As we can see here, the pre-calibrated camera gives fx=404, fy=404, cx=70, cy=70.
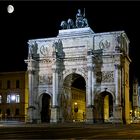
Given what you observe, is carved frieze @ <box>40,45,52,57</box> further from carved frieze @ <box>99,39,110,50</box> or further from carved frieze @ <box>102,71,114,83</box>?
carved frieze @ <box>102,71,114,83</box>

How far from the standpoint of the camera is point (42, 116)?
6044 cm

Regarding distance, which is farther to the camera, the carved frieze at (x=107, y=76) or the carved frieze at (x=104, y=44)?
the carved frieze at (x=104, y=44)

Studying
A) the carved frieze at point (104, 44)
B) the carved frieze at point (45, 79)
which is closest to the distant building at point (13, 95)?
the carved frieze at point (45, 79)

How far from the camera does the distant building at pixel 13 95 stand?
77.4m

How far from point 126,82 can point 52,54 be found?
11.5 metres

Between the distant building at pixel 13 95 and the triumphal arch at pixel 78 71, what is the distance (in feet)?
53.8

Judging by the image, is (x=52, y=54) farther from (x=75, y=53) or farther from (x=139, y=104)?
(x=139, y=104)

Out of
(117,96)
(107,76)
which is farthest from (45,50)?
(117,96)

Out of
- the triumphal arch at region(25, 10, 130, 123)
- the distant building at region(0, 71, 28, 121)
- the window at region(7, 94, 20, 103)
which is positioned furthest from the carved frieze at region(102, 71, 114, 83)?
the window at region(7, 94, 20, 103)

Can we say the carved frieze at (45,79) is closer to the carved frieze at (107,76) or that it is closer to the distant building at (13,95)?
the carved frieze at (107,76)

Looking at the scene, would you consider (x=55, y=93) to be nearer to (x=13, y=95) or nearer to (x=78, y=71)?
(x=78, y=71)

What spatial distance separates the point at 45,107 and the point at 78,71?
8.22 meters

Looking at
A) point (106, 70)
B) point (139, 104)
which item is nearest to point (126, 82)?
point (106, 70)

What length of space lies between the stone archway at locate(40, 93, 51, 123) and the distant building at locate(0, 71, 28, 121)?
15.5 metres
